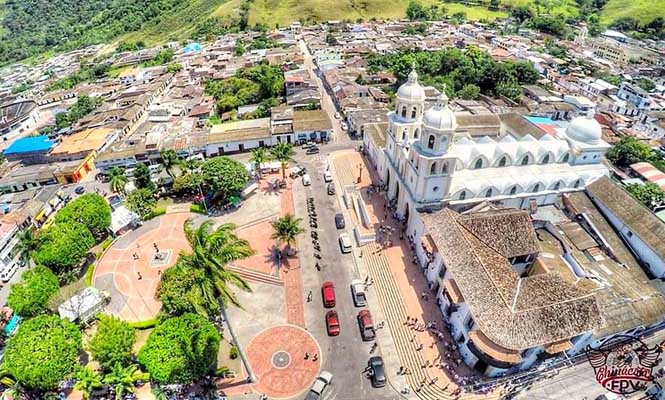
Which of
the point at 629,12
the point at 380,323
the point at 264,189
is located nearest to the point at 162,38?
the point at 264,189

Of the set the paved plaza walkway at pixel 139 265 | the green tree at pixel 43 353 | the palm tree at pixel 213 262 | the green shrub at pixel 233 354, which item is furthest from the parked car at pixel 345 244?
the green tree at pixel 43 353

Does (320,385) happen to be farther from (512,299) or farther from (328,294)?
(512,299)

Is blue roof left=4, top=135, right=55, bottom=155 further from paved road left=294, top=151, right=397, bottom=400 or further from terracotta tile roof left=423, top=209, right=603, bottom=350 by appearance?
terracotta tile roof left=423, top=209, right=603, bottom=350

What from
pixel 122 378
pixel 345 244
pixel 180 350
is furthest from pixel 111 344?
pixel 345 244

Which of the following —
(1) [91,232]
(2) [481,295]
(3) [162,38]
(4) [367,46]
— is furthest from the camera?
(3) [162,38]

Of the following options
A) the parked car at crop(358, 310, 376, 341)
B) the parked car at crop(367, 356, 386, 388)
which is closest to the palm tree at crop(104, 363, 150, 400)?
the parked car at crop(367, 356, 386, 388)

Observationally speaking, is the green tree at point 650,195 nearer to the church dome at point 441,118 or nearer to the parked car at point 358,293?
the church dome at point 441,118

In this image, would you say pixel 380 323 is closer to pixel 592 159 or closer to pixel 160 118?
pixel 592 159
